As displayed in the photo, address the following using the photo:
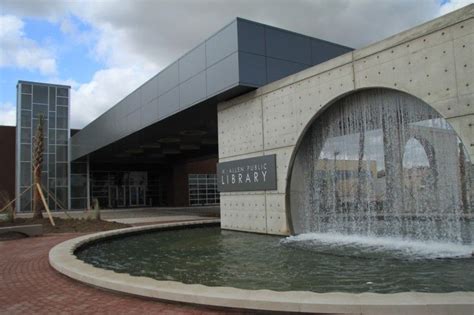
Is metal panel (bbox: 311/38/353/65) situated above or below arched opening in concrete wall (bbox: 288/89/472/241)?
above

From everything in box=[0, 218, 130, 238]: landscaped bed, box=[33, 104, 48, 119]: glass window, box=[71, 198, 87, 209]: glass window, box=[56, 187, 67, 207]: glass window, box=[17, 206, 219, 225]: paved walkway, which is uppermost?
box=[33, 104, 48, 119]: glass window

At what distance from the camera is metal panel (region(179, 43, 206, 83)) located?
16.4m

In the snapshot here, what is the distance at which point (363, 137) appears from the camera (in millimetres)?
12609

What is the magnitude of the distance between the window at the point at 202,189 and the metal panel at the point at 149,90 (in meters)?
23.0

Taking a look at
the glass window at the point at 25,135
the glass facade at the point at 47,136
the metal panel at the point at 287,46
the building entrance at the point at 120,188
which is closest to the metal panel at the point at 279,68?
the metal panel at the point at 287,46

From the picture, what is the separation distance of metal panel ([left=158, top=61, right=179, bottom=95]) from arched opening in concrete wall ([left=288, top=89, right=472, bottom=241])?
7.68 m

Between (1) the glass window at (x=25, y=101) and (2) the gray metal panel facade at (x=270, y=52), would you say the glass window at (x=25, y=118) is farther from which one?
(2) the gray metal panel facade at (x=270, y=52)

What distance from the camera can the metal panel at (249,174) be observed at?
45.4 ft

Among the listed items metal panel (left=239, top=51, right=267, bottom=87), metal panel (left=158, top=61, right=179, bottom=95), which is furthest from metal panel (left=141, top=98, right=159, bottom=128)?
metal panel (left=239, top=51, right=267, bottom=87)

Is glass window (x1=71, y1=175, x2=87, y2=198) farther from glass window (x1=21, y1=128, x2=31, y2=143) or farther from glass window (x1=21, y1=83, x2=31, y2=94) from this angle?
glass window (x1=21, y1=83, x2=31, y2=94)

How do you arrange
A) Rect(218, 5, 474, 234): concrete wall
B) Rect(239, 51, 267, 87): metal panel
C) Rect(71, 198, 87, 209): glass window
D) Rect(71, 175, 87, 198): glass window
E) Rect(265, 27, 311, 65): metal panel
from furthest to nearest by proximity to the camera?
1. Rect(71, 175, 87, 198): glass window
2. Rect(71, 198, 87, 209): glass window
3. Rect(265, 27, 311, 65): metal panel
4. Rect(239, 51, 267, 87): metal panel
5. Rect(218, 5, 474, 234): concrete wall

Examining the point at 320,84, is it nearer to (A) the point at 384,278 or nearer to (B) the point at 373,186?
(B) the point at 373,186

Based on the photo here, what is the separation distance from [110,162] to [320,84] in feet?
109

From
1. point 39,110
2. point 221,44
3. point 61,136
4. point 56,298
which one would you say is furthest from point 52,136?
point 56,298
